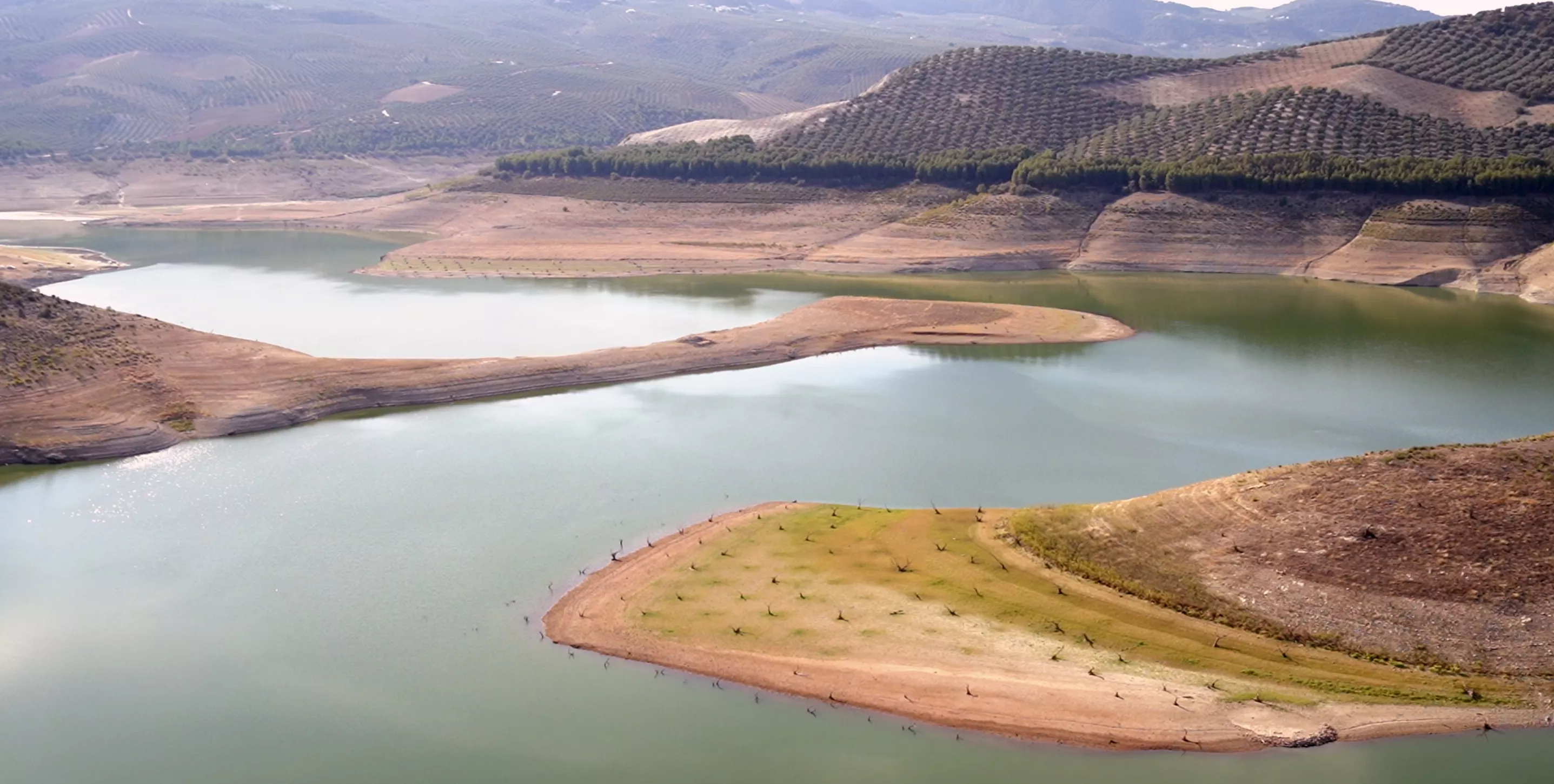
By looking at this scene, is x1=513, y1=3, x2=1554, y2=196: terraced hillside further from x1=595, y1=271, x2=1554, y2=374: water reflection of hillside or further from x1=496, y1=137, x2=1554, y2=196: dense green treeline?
x1=595, y1=271, x2=1554, y2=374: water reflection of hillside

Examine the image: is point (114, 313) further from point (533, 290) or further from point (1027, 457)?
point (1027, 457)

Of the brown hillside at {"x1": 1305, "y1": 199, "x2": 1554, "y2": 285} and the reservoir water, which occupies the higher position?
the brown hillside at {"x1": 1305, "y1": 199, "x2": 1554, "y2": 285}

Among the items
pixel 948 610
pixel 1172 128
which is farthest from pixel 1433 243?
pixel 948 610

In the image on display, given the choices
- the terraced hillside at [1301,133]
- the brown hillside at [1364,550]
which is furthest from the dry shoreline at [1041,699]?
the terraced hillside at [1301,133]

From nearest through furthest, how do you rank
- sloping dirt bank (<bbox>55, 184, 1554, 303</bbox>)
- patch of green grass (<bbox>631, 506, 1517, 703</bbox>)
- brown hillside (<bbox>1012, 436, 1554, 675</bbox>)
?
patch of green grass (<bbox>631, 506, 1517, 703</bbox>)
brown hillside (<bbox>1012, 436, 1554, 675</bbox>)
sloping dirt bank (<bbox>55, 184, 1554, 303</bbox>)

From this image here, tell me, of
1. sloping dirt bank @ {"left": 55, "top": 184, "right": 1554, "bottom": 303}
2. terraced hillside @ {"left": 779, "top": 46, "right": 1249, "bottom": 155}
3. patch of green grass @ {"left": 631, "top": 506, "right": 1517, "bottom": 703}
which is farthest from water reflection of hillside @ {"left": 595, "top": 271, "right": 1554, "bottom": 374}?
patch of green grass @ {"left": 631, "top": 506, "right": 1517, "bottom": 703}

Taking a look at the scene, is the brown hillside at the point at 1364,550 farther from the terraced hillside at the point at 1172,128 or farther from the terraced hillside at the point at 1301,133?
the terraced hillside at the point at 1301,133

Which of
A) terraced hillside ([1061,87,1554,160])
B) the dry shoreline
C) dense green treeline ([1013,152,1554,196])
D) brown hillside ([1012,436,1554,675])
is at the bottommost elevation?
the dry shoreline
